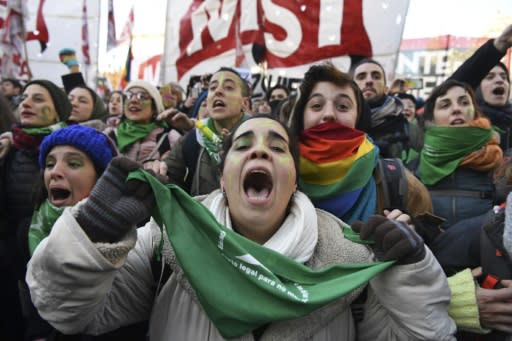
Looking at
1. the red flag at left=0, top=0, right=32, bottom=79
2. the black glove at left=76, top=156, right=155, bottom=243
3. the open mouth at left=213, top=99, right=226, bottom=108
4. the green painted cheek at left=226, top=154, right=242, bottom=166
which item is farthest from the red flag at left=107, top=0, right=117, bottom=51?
the black glove at left=76, top=156, right=155, bottom=243

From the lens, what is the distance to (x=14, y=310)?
2986mm

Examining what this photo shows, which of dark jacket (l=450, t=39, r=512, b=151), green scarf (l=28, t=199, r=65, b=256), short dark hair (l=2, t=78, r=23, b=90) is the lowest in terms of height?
green scarf (l=28, t=199, r=65, b=256)

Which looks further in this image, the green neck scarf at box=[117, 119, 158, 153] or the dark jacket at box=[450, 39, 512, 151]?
the green neck scarf at box=[117, 119, 158, 153]

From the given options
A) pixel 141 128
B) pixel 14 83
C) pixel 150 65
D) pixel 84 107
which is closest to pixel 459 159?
pixel 141 128

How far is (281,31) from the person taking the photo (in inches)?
225

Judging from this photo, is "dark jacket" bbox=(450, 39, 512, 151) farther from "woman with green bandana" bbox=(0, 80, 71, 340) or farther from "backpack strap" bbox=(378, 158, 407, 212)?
"woman with green bandana" bbox=(0, 80, 71, 340)

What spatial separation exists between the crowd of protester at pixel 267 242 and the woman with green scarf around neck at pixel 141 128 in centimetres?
127

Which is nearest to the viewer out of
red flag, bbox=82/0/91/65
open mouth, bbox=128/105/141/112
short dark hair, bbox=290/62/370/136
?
short dark hair, bbox=290/62/370/136

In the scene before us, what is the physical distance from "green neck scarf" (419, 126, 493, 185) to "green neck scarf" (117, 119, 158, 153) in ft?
8.44

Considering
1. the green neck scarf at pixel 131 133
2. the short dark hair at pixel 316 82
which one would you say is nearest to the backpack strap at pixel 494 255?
the short dark hair at pixel 316 82

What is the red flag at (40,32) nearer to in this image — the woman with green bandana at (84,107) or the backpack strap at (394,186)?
the woman with green bandana at (84,107)

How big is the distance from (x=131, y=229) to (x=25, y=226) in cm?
174

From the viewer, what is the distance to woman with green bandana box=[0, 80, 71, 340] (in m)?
2.93

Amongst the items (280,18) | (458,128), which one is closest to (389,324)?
(458,128)
